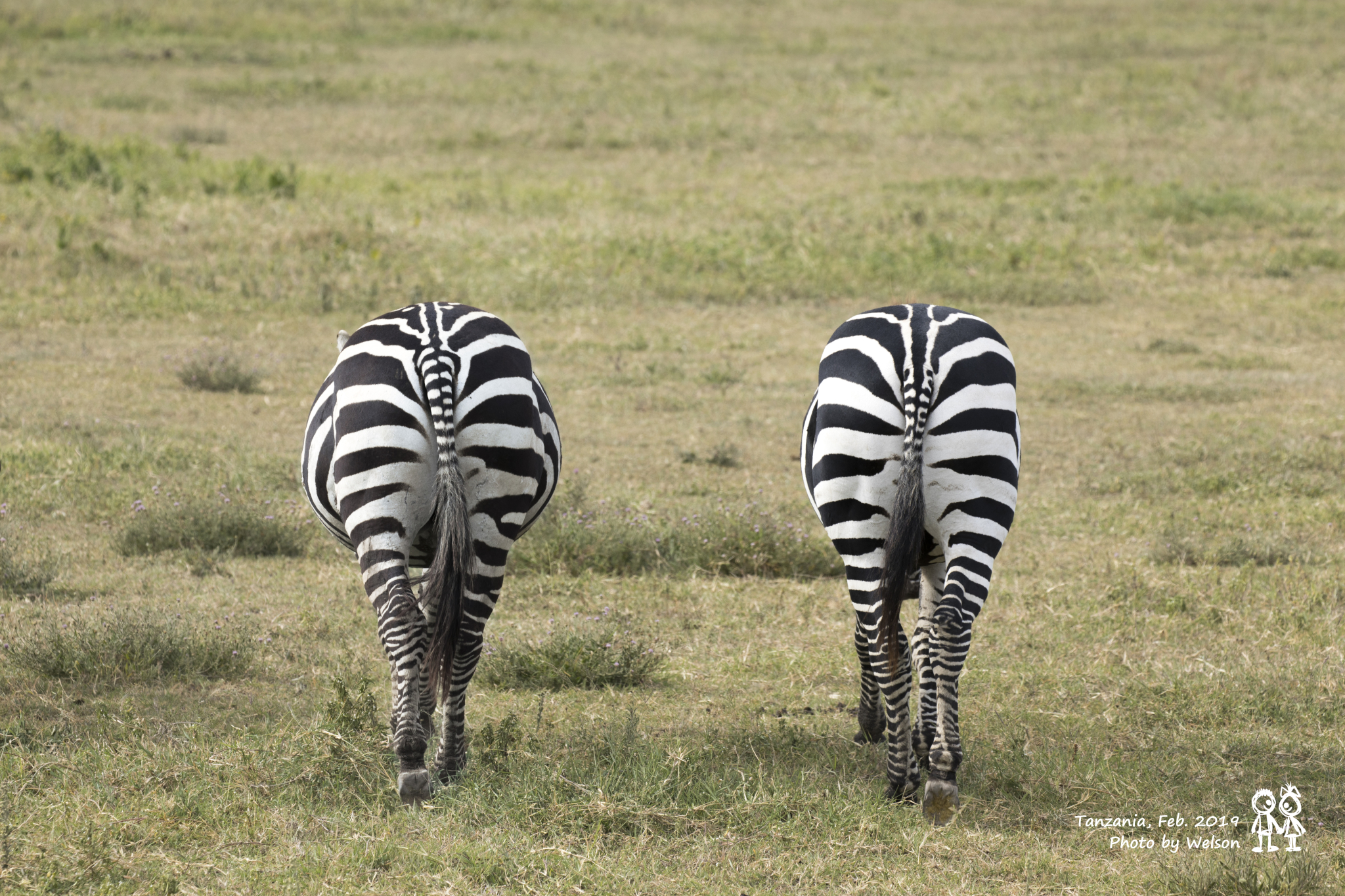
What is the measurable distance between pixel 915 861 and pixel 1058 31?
31.3 meters

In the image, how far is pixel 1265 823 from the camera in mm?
4426

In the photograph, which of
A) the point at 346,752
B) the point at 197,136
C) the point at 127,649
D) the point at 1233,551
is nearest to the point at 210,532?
the point at 127,649

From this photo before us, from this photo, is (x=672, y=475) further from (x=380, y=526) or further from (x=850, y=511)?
(x=380, y=526)

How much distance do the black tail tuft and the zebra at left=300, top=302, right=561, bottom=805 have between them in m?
1.24

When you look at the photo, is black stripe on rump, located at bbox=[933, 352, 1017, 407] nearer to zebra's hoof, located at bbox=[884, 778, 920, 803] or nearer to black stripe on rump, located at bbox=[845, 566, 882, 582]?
black stripe on rump, located at bbox=[845, 566, 882, 582]

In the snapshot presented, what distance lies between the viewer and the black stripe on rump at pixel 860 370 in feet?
14.5

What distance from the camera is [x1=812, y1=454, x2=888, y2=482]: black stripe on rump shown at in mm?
4406

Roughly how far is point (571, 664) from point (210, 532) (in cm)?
261

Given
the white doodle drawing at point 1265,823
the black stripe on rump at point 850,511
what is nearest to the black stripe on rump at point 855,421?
the black stripe on rump at point 850,511

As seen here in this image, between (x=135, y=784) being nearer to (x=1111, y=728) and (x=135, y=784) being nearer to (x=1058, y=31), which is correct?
(x=1111, y=728)

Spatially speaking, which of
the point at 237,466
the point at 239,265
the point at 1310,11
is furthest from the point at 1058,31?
the point at 237,466

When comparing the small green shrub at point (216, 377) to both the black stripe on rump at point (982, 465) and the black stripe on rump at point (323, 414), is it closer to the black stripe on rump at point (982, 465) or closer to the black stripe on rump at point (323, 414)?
the black stripe on rump at point (323, 414)

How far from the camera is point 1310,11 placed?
33812mm

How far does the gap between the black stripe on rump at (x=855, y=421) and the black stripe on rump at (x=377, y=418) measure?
137 centimetres
